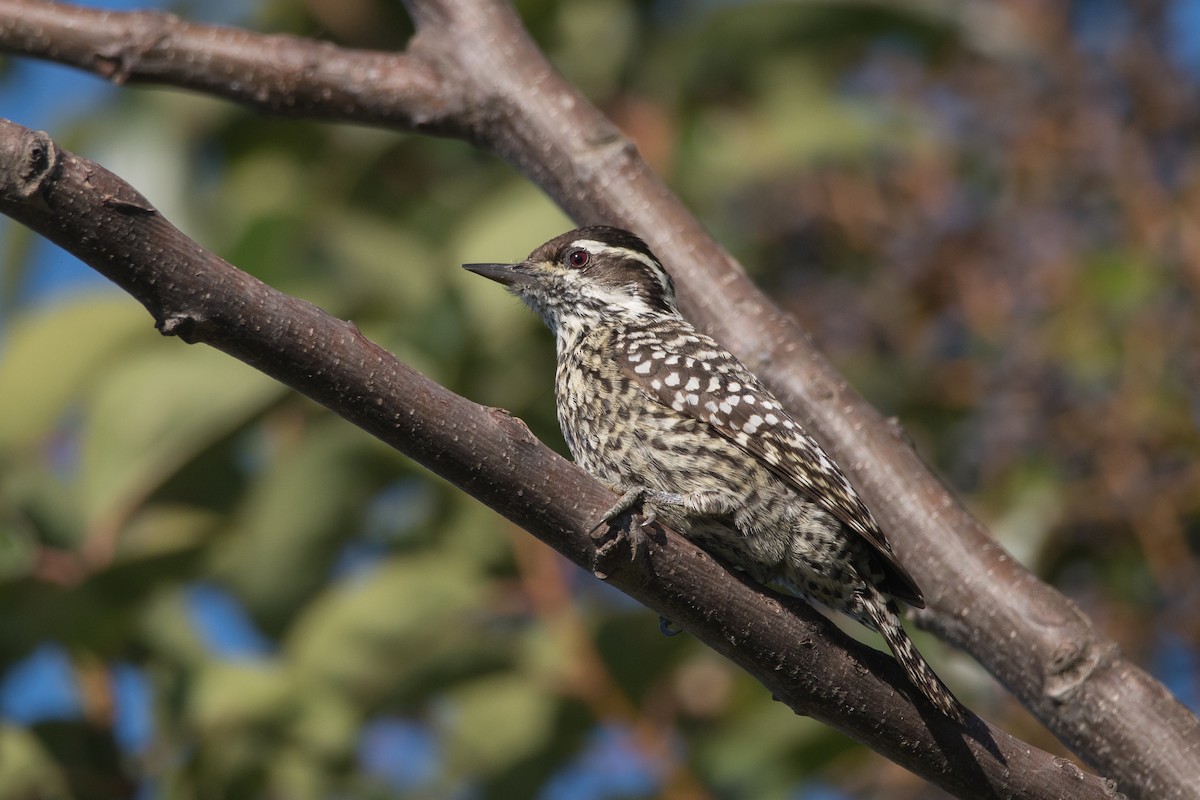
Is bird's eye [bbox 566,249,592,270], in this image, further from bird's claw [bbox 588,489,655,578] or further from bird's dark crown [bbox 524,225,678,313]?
bird's claw [bbox 588,489,655,578]

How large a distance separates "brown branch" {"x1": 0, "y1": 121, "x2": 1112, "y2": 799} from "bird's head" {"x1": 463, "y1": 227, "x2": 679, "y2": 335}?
1777 millimetres

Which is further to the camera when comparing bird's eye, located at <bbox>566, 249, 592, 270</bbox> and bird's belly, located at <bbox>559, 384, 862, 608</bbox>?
bird's eye, located at <bbox>566, 249, 592, 270</bbox>

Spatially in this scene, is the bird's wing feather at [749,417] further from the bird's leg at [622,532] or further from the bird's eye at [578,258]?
the bird's leg at [622,532]

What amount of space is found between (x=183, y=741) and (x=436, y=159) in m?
2.76

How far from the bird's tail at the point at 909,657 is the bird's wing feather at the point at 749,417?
0.07 m

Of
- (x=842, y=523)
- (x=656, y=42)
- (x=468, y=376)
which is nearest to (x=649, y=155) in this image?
(x=656, y=42)

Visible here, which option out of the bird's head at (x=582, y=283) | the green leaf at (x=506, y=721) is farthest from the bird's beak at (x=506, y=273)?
the green leaf at (x=506, y=721)

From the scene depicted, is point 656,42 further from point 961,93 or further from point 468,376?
point 468,376

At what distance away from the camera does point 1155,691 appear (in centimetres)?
314

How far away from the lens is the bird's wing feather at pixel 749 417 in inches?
134

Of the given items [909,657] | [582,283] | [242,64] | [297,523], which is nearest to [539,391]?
[582,283]

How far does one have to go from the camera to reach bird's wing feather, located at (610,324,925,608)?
3400 mm

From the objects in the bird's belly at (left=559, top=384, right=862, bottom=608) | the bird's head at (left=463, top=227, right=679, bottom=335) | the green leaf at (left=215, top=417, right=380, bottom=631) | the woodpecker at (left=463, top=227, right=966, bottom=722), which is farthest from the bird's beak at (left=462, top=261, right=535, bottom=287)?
the bird's belly at (left=559, top=384, right=862, bottom=608)

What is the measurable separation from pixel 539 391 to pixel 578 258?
0.43 metres
